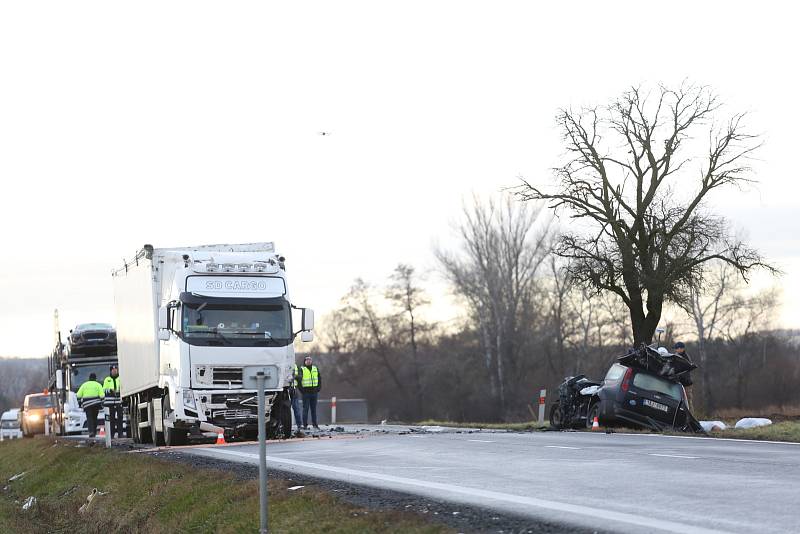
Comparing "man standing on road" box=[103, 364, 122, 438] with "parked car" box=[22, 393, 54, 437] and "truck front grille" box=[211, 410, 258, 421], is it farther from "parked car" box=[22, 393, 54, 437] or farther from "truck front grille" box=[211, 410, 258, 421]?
"parked car" box=[22, 393, 54, 437]

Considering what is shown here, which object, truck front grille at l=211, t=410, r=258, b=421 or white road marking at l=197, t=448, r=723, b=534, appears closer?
white road marking at l=197, t=448, r=723, b=534

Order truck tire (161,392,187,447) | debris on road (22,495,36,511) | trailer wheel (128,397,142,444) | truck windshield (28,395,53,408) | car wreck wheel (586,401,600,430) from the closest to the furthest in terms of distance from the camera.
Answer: debris on road (22,495,36,511) → truck tire (161,392,187,447) → car wreck wheel (586,401,600,430) → trailer wheel (128,397,142,444) → truck windshield (28,395,53,408)

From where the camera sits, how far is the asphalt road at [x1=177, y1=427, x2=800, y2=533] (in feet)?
31.0

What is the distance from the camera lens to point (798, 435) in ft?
70.8

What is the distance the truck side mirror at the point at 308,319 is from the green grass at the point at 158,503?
4.16m

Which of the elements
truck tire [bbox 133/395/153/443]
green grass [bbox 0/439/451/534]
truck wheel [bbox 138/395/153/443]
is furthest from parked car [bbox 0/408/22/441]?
green grass [bbox 0/439/451/534]

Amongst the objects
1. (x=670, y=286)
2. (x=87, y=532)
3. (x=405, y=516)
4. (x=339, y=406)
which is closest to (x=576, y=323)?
(x=339, y=406)

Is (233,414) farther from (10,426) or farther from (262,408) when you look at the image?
(10,426)

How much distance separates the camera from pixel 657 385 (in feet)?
82.8

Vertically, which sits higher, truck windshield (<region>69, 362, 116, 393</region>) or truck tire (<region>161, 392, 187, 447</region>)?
truck windshield (<region>69, 362, 116, 393</region>)

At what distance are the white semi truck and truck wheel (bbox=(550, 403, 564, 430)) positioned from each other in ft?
22.1

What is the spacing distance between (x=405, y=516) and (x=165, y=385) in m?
15.3

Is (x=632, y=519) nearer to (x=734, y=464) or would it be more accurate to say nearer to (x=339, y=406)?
(x=734, y=464)

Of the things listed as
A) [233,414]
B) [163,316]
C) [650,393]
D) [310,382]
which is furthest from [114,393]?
[650,393]
